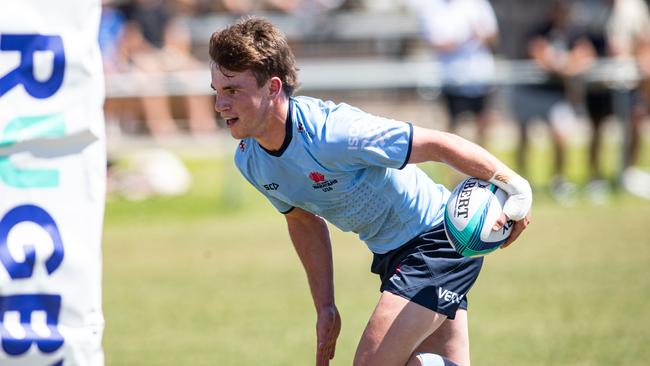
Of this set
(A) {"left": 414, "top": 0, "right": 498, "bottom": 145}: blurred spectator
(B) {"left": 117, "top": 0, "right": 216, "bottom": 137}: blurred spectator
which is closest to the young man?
(A) {"left": 414, "top": 0, "right": 498, "bottom": 145}: blurred spectator

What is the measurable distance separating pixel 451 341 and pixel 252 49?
1.69 m

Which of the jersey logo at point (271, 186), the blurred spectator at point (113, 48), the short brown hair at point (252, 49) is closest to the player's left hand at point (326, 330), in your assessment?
the jersey logo at point (271, 186)

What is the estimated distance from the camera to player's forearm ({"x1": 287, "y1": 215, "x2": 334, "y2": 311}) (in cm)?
523

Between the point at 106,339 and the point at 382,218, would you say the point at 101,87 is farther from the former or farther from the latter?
the point at 106,339

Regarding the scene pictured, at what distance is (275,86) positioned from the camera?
15.7ft

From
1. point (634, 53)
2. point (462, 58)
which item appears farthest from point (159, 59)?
point (634, 53)

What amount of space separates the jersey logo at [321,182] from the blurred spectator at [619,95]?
10188mm

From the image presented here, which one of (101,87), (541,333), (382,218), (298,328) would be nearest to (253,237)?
(298,328)

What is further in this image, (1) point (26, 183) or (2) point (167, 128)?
(2) point (167, 128)

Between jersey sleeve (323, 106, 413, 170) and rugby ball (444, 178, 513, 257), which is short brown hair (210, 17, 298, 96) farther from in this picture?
rugby ball (444, 178, 513, 257)

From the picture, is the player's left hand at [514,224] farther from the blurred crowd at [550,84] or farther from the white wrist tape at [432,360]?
the blurred crowd at [550,84]

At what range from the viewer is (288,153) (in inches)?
189

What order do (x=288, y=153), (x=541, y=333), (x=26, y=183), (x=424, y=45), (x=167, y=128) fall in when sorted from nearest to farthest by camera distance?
1. (x=26, y=183)
2. (x=288, y=153)
3. (x=541, y=333)
4. (x=167, y=128)
5. (x=424, y=45)

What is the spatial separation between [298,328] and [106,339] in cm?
143
